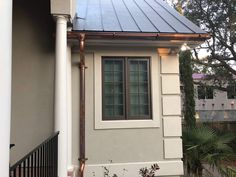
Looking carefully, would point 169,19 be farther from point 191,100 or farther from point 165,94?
point 191,100

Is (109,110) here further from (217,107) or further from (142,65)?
(217,107)

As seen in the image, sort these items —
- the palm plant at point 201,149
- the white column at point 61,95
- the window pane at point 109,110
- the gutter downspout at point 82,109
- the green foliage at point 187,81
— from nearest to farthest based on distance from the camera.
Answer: the white column at point 61,95
the gutter downspout at point 82,109
the window pane at point 109,110
the palm plant at point 201,149
the green foliage at point 187,81

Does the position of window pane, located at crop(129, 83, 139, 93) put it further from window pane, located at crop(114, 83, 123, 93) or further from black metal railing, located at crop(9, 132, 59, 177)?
black metal railing, located at crop(9, 132, 59, 177)

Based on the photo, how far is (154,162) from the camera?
5.79 metres

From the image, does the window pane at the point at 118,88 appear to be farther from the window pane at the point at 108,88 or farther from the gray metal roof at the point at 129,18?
the gray metal roof at the point at 129,18

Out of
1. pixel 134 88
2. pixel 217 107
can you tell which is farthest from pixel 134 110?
pixel 217 107

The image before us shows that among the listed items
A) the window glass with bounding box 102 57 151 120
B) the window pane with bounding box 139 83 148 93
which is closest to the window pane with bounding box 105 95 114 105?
the window glass with bounding box 102 57 151 120

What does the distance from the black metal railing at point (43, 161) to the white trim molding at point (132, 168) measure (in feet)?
4.37

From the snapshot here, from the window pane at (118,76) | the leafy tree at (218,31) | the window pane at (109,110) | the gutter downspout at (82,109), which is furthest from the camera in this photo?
the leafy tree at (218,31)

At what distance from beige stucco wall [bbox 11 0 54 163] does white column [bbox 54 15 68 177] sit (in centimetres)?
88

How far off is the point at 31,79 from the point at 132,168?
8.46ft

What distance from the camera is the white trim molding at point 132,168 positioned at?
5.62 m

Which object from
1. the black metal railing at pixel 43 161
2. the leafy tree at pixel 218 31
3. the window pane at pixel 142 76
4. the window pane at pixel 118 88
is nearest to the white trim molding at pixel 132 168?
the black metal railing at pixel 43 161

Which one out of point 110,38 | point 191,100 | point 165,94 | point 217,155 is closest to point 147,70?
point 165,94
